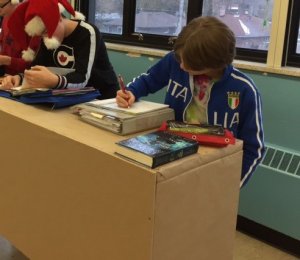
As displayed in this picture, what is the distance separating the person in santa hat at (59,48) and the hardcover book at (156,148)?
0.54m

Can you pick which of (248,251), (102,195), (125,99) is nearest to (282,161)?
(248,251)

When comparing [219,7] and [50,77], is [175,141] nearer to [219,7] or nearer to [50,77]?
[50,77]

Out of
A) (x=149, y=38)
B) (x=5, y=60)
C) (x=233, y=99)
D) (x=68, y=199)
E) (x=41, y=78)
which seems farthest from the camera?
(x=149, y=38)

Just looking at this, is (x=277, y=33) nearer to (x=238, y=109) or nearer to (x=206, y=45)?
(x=238, y=109)

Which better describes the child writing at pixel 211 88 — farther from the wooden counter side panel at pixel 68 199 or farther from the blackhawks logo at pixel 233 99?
the wooden counter side panel at pixel 68 199

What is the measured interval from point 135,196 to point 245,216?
1.57 meters

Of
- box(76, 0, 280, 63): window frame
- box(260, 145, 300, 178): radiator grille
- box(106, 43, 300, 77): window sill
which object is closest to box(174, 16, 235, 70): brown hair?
box(106, 43, 300, 77): window sill

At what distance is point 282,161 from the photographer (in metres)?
2.18

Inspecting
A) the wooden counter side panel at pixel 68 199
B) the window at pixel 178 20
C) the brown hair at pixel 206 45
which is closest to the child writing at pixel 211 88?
the brown hair at pixel 206 45

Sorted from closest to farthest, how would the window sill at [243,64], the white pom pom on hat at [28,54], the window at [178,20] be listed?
the white pom pom on hat at [28,54] → the window sill at [243,64] → the window at [178,20]

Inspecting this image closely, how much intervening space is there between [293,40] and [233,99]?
42.6 inches

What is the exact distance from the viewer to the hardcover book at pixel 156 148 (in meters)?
0.95

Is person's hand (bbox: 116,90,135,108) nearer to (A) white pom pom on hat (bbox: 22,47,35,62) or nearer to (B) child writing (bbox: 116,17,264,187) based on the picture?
(B) child writing (bbox: 116,17,264,187)

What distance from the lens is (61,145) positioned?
3.76 ft
